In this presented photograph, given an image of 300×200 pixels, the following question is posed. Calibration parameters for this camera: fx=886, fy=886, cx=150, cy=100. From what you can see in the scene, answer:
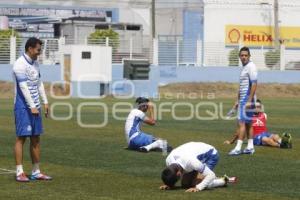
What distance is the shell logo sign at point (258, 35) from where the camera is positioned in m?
71.2

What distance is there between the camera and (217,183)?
1257 cm

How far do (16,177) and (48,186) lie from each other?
0.87 metres

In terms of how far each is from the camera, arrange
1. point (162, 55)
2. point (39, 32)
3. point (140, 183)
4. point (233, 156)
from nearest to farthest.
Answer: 1. point (140, 183)
2. point (233, 156)
3. point (162, 55)
4. point (39, 32)

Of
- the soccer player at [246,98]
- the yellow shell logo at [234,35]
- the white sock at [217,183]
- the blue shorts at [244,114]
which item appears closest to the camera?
the white sock at [217,183]

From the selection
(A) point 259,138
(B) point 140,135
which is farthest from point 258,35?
(B) point 140,135

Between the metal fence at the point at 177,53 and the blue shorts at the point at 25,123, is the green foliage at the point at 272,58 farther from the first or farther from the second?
the blue shorts at the point at 25,123

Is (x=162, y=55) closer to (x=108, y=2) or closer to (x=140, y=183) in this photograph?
(x=108, y=2)

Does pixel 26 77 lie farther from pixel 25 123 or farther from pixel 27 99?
pixel 25 123

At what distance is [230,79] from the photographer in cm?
5328

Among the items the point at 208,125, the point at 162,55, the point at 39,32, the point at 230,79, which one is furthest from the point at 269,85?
the point at 208,125

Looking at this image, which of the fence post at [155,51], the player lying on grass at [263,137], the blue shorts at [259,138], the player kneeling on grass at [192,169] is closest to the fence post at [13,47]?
the fence post at [155,51]

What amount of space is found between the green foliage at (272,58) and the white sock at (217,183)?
42715mm

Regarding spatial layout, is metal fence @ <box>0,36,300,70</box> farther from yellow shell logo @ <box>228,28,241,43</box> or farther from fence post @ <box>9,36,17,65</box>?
yellow shell logo @ <box>228,28,241,43</box>

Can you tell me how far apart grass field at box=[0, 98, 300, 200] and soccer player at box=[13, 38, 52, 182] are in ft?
1.61
